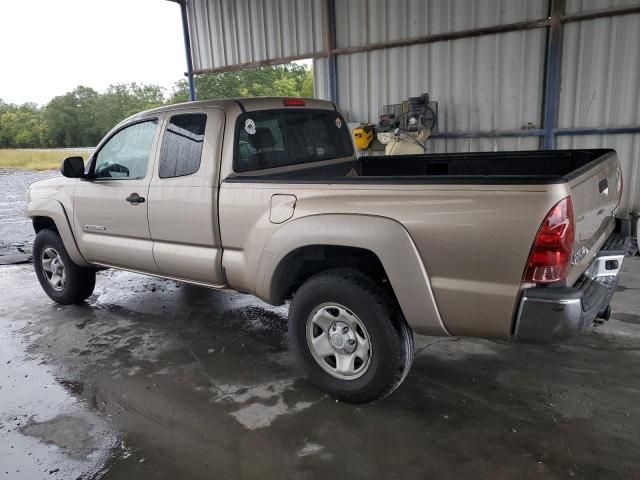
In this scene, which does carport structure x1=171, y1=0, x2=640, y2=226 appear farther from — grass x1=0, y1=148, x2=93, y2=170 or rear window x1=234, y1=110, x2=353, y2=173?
grass x1=0, y1=148, x2=93, y2=170

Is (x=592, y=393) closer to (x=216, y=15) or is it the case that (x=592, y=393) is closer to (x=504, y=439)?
(x=504, y=439)

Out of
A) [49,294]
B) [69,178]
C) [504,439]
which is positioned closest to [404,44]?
[69,178]

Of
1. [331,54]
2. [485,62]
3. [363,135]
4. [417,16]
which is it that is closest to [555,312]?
[485,62]

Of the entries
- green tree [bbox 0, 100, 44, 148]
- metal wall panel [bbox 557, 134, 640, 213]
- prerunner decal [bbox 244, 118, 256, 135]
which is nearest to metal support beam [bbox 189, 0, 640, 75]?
metal wall panel [bbox 557, 134, 640, 213]

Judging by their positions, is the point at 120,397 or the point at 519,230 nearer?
the point at 519,230

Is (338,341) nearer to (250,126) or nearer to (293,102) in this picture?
(250,126)

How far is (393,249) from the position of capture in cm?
246

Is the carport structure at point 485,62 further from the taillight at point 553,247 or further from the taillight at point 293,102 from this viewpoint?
the taillight at point 553,247

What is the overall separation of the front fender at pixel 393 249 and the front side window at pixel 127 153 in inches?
68.9

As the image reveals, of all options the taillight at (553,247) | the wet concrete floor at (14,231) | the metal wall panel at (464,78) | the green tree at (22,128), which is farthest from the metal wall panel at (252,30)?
the green tree at (22,128)

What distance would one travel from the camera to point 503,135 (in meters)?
7.32

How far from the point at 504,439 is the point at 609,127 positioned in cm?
566

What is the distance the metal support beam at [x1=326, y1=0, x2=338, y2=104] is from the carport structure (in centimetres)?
2

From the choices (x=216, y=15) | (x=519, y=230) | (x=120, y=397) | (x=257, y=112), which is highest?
(x=216, y=15)
